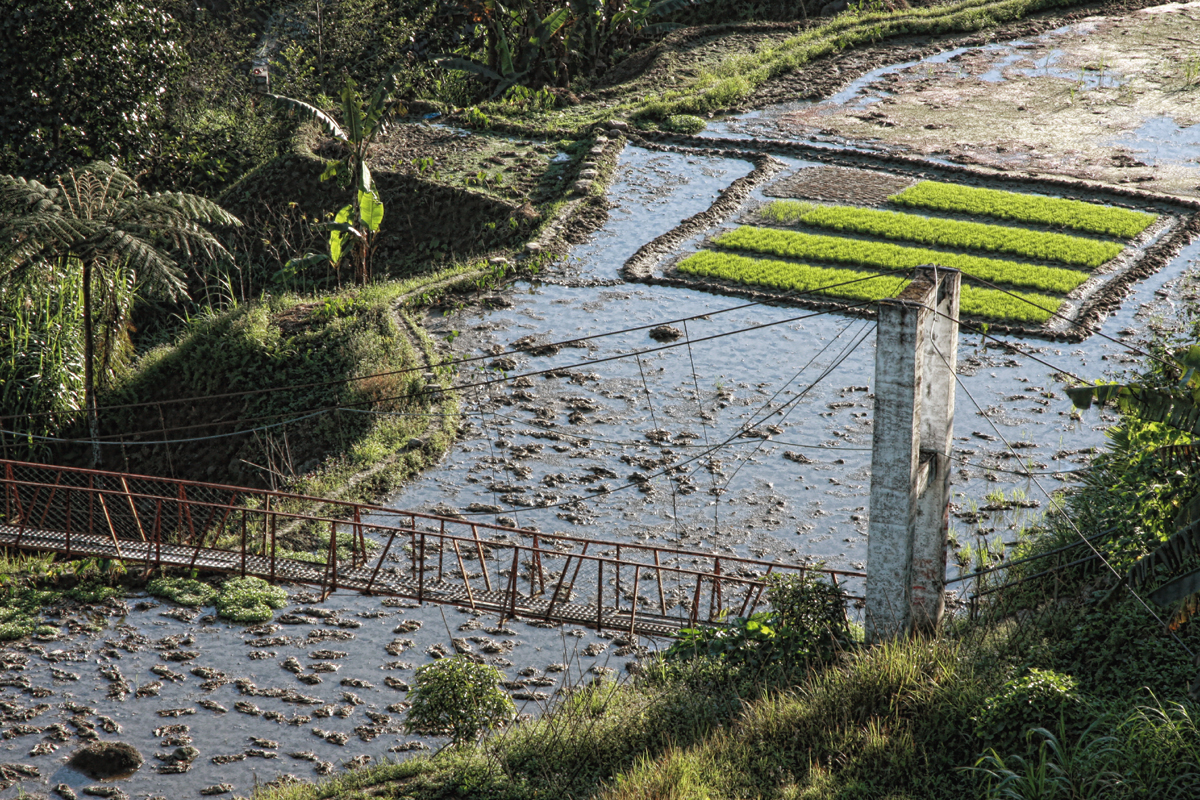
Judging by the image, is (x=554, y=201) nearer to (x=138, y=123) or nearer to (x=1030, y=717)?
(x=138, y=123)

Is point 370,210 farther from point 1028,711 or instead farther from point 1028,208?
point 1028,711

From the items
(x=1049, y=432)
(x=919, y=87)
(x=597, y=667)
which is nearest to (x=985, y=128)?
(x=919, y=87)

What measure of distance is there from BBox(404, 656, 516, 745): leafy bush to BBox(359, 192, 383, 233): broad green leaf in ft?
32.4

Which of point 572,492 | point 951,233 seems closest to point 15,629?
point 572,492

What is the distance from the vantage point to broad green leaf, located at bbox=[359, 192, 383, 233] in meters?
17.4

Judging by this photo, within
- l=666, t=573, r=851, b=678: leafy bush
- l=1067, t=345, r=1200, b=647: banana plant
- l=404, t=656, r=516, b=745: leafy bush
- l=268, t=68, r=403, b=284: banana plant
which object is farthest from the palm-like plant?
l=1067, t=345, r=1200, b=647: banana plant

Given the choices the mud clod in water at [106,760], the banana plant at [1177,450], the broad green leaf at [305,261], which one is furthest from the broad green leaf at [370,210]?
the banana plant at [1177,450]

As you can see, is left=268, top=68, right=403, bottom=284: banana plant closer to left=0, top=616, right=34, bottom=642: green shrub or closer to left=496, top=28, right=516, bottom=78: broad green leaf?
left=0, top=616, right=34, bottom=642: green shrub

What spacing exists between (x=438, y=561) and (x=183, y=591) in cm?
244

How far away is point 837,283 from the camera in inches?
632

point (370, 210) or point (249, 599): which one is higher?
point (370, 210)

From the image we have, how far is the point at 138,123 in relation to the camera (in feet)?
71.1

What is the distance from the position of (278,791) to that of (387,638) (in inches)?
86.2

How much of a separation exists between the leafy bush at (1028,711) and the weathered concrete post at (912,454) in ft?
3.77
